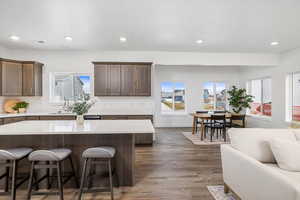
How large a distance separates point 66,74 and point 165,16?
388 centimetres

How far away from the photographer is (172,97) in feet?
27.8

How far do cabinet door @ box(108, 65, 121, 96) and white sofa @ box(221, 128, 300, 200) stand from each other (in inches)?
140

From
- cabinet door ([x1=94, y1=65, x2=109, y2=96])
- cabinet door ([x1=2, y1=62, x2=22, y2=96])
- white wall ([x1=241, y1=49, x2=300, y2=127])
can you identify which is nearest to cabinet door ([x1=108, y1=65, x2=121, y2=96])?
cabinet door ([x1=94, y1=65, x2=109, y2=96])

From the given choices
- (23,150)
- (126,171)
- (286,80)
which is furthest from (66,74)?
(286,80)

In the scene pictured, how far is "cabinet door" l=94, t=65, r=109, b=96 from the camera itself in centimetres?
529

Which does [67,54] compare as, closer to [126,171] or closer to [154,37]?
[154,37]

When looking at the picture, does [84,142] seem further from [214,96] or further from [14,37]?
[214,96]

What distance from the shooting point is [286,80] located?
5.77 m

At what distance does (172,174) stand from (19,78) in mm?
4740

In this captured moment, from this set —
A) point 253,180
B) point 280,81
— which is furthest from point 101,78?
point 280,81

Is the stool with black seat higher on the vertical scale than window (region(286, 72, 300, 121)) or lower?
lower

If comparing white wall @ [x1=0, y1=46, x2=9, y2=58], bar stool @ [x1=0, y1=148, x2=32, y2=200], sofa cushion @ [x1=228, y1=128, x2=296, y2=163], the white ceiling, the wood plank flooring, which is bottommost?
the wood plank flooring

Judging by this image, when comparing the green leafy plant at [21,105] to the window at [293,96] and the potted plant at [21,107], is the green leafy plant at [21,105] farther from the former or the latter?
the window at [293,96]

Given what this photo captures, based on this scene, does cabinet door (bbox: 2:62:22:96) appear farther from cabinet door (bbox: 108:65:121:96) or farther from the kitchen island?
the kitchen island
